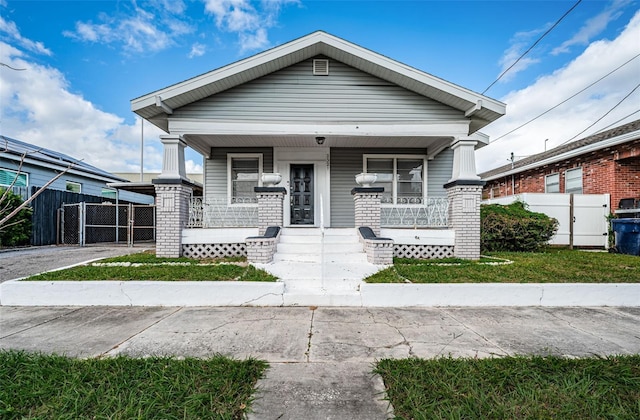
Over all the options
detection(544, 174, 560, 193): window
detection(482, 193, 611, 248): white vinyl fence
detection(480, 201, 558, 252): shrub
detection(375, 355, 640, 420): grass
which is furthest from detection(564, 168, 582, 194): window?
detection(375, 355, 640, 420): grass

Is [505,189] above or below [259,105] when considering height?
below

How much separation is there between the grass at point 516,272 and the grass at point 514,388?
2256 mm

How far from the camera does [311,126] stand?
742cm

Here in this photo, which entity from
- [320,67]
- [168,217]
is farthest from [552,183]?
[168,217]

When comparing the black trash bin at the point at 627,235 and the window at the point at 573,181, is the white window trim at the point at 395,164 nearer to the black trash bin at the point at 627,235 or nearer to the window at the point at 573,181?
the black trash bin at the point at 627,235

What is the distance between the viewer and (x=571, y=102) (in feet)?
50.9

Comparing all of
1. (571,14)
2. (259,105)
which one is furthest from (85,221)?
(571,14)

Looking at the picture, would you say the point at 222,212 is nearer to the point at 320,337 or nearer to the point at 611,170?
the point at 320,337

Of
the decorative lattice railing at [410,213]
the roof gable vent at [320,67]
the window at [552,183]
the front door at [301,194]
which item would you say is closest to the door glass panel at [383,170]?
the decorative lattice railing at [410,213]

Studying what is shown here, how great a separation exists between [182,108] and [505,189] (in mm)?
16879

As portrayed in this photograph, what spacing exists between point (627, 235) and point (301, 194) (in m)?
9.75

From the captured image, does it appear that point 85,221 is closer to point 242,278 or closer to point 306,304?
point 242,278

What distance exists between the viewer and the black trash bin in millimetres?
8359

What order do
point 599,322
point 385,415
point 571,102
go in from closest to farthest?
point 385,415
point 599,322
point 571,102
